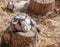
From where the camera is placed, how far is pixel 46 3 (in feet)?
10.2

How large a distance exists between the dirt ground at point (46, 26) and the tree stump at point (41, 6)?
0.09m

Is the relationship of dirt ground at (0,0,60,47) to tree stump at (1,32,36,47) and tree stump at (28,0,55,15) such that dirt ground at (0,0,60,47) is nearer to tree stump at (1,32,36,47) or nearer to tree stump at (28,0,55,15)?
tree stump at (28,0,55,15)

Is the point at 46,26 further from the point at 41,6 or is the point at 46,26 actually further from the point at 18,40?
the point at 18,40

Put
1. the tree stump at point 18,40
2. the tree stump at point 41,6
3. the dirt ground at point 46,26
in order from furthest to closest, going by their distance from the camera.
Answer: the tree stump at point 41,6 < the dirt ground at point 46,26 < the tree stump at point 18,40

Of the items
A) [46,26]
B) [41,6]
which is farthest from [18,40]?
[41,6]

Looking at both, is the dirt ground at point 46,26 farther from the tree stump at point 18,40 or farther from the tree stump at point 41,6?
the tree stump at point 18,40

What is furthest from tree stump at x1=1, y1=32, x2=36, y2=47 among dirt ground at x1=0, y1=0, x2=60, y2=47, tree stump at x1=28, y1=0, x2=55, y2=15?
tree stump at x1=28, y1=0, x2=55, y2=15

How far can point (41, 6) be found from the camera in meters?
3.12

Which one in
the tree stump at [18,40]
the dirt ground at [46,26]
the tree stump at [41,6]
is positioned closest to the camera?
the tree stump at [18,40]

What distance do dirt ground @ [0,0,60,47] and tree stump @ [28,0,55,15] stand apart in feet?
0.30

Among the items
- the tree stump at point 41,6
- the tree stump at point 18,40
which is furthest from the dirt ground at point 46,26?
the tree stump at point 18,40

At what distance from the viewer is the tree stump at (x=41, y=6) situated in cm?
310

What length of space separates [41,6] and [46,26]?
0.34m

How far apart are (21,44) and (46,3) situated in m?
0.98
